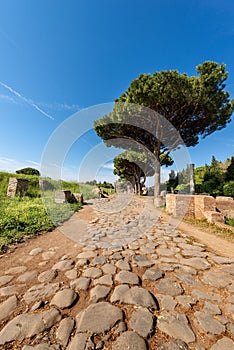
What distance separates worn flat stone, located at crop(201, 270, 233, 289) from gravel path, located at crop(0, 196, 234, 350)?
13 mm

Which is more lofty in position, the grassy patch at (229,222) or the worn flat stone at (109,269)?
the grassy patch at (229,222)

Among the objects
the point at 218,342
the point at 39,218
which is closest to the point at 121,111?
the point at 39,218

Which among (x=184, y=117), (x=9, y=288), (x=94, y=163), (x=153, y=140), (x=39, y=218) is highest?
(x=184, y=117)

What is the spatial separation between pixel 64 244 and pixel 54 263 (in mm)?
789

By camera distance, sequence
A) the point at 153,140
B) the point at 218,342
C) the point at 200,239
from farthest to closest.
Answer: the point at 153,140, the point at 200,239, the point at 218,342

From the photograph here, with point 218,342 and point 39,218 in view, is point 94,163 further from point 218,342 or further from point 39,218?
point 218,342

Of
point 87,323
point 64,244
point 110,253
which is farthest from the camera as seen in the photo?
point 64,244

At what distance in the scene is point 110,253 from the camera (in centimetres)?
Answer: 250

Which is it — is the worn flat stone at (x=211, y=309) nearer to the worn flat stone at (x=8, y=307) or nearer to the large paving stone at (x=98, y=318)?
the large paving stone at (x=98, y=318)

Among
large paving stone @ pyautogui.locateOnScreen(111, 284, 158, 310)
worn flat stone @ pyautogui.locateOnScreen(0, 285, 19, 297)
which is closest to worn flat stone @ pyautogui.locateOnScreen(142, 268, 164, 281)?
large paving stone @ pyautogui.locateOnScreen(111, 284, 158, 310)

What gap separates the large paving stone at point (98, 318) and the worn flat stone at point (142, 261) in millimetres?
904

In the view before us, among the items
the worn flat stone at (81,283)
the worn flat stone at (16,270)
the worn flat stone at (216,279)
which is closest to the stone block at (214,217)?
the worn flat stone at (216,279)

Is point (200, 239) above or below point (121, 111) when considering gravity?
below

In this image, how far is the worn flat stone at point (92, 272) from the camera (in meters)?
1.86
